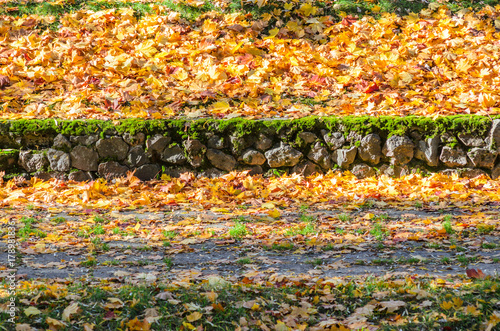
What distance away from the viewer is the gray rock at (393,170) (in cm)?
494

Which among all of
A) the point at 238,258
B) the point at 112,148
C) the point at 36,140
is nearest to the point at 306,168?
the point at 112,148

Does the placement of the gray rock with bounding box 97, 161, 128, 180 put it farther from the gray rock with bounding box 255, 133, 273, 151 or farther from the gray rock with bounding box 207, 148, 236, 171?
the gray rock with bounding box 255, 133, 273, 151

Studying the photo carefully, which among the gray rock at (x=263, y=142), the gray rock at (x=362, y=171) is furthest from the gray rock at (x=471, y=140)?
the gray rock at (x=263, y=142)

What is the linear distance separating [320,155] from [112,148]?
217cm

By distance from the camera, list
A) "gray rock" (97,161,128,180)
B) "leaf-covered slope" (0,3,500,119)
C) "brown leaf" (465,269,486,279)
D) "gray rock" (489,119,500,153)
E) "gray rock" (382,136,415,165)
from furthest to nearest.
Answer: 1. "leaf-covered slope" (0,3,500,119)
2. "gray rock" (97,161,128,180)
3. "gray rock" (382,136,415,165)
4. "gray rock" (489,119,500,153)
5. "brown leaf" (465,269,486,279)

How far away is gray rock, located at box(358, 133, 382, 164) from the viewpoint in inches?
192

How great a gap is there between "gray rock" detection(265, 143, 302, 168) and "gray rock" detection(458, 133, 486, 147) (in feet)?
5.42

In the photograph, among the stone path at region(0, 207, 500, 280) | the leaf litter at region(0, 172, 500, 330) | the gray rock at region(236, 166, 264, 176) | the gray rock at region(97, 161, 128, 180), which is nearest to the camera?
the leaf litter at region(0, 172, 500, 330)

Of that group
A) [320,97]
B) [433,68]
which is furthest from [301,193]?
[433,68]

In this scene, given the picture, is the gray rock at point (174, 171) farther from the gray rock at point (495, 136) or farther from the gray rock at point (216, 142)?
the gray rock at point (495, 136)

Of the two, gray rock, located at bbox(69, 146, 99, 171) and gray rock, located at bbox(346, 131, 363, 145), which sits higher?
gray rock, located at bbox(346, 131, 363, 145)

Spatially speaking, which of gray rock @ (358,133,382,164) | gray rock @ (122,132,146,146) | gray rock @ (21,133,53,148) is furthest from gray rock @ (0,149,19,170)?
gray rock @ (358,133,382,164)

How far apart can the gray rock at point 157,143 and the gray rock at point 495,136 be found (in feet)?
10.7

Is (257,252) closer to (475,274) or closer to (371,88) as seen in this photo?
(475,274)
